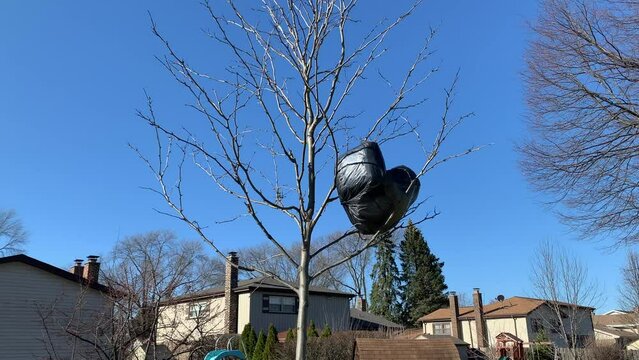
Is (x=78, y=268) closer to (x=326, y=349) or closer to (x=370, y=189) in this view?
(x=326, y=349)

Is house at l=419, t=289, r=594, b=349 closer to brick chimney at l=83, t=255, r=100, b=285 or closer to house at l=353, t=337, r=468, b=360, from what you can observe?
brick chimney at l=83, t=255, r=100, b=285

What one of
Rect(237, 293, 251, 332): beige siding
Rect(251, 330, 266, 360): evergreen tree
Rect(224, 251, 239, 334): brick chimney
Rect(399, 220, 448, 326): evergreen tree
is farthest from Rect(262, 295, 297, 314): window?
Rect(399, 220, 448, 326): evergreen tree

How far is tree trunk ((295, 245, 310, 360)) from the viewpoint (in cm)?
303

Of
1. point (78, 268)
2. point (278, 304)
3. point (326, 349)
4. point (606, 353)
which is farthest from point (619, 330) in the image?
point (78, 268)

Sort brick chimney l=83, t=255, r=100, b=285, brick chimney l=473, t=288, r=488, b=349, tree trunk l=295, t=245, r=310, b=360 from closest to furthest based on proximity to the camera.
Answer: tree trunk l=295, t=245, r=310, b=360, brick chimney l=83, t=255, r=100, b=285, brick chimney l=473, t=288, r=488, b=349

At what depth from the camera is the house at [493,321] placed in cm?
3609

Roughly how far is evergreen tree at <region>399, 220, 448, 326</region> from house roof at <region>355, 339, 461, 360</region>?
40990mm

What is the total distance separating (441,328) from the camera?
4206 centimetres

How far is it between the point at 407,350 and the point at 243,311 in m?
19.2

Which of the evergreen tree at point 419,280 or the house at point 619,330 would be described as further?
the evergreen tree at point 419,280

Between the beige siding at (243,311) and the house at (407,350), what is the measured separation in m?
17.9

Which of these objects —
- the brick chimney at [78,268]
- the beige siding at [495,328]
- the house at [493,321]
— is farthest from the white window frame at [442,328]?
the brick chimney at [78,268]

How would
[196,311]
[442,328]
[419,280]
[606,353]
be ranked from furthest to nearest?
[419,280]
[442,328]
[606,353]
[196,311]

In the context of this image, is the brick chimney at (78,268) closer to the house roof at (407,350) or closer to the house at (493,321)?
the house roof at (407,350)
